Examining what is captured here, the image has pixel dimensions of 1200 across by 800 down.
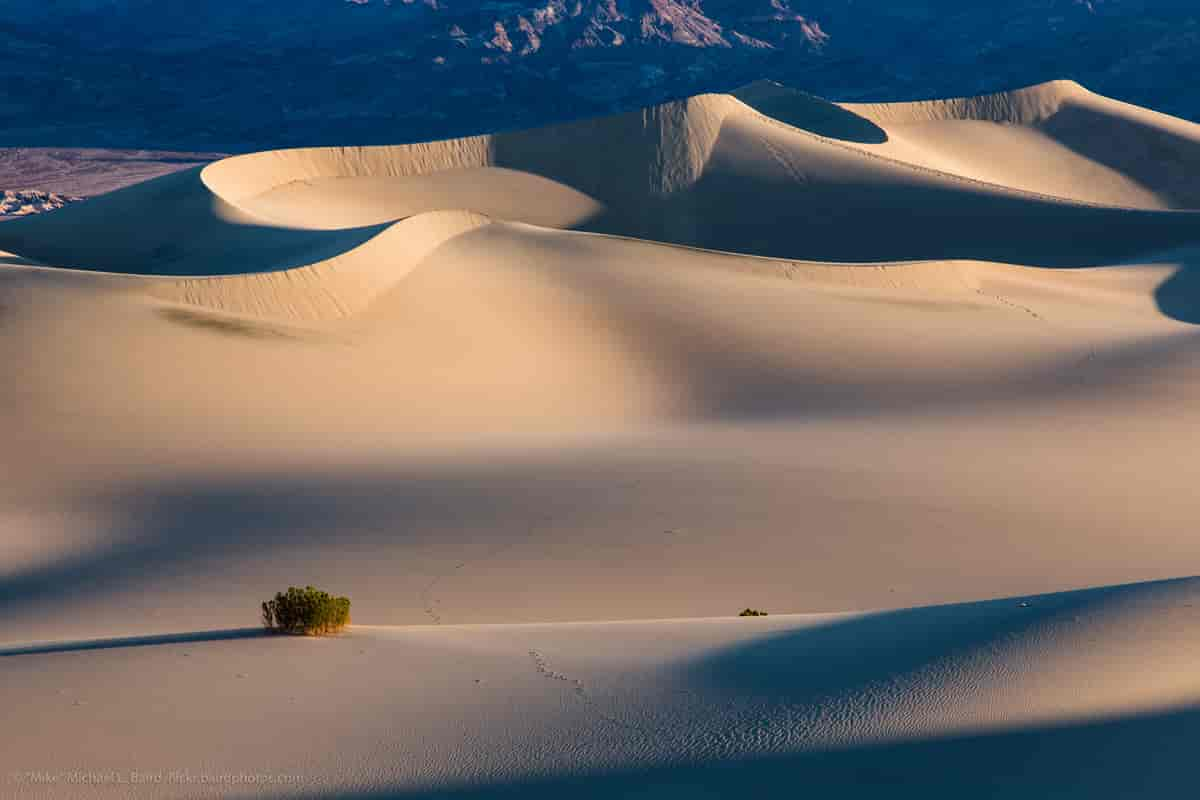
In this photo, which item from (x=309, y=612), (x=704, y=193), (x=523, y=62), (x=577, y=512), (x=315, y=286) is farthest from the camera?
(x=523, y=62)

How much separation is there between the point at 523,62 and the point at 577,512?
5188 inches

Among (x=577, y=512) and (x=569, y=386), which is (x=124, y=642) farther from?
(x=569, y=386)

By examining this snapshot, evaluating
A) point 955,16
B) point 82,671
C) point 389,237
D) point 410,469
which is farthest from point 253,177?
point 955,16

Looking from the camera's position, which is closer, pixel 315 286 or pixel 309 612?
pixel 309 612

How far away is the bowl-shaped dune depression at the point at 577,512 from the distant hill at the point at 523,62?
9013 centimetres

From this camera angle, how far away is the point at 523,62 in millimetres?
140500

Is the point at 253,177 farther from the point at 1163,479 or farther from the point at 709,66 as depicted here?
the point at 709,66

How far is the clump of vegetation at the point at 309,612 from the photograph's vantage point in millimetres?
7910

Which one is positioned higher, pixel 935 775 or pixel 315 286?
pixel 935 775

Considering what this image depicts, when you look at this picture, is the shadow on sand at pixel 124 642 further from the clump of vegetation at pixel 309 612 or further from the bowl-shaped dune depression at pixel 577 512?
the clump of vegetation at pixel 309 612

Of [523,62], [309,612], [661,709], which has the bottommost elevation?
[523,62]

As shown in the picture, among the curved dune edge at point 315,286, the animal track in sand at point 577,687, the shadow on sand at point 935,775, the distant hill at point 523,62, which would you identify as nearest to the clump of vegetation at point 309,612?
the animal track in sand at point 577,687

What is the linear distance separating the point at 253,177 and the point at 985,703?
3645 centimetres

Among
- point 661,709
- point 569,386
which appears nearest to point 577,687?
point 661,709
